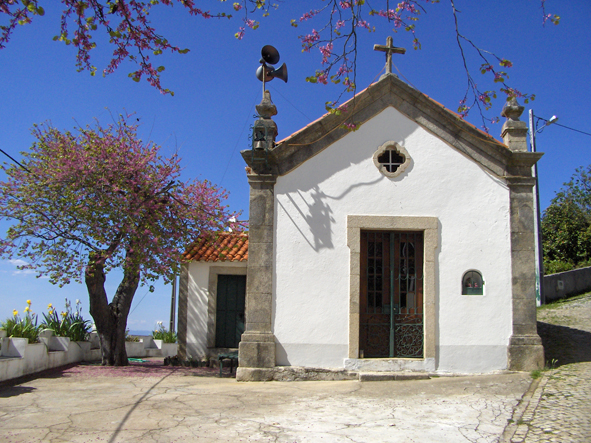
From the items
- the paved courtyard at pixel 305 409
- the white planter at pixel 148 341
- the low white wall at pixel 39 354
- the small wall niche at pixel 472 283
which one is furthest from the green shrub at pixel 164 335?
the small wall niche at pixel 472 283

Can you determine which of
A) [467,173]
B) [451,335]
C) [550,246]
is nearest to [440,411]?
[451,335]

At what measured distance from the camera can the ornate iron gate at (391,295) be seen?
8.76 m

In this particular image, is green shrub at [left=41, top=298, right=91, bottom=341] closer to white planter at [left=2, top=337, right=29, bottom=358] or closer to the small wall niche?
white planter at [left=2, top=337, right=29, bottom=358]

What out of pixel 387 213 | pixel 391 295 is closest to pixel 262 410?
pixel 391 295

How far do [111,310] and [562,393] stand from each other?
9.11 meters

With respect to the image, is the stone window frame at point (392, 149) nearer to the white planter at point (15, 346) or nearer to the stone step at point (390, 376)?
the stone step at point (390, 376)

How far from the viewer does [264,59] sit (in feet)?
33.0

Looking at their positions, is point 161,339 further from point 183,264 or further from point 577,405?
point 577,405

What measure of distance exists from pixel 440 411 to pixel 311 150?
4.82m

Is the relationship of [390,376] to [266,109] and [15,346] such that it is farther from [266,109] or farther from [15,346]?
[15,346]

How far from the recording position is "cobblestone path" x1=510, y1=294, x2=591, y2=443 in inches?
204

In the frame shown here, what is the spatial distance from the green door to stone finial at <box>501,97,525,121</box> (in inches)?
266

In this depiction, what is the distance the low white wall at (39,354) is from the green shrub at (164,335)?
3.87 metres

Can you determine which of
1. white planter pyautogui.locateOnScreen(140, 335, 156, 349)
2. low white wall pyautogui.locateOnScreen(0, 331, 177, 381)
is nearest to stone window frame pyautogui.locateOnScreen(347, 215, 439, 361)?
low white wall pyautogui.locateOnScreen(0, 331, 177, 381)
